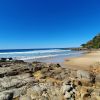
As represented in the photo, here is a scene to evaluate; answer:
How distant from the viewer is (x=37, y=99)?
7668 mm

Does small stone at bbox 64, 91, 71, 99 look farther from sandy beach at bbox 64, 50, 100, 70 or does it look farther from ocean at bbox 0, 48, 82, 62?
ocean at bbox 0, 48, 82, 62

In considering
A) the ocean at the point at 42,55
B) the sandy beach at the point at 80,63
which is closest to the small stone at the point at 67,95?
the sandy beach at the point at 80,63

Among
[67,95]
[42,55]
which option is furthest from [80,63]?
[42,55]

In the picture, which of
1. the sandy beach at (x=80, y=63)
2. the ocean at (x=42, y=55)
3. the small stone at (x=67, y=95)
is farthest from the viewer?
the ocean at (x=42, y=55)

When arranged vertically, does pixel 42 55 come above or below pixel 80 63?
above

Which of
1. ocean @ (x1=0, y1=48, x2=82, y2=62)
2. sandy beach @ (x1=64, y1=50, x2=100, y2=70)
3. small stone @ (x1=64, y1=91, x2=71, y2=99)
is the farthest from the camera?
ocean @ (x1=0, y1=48, x2=82, y2=62)

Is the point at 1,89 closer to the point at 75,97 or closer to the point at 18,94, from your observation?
the point at 18,94

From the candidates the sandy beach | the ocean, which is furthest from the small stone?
the ocean

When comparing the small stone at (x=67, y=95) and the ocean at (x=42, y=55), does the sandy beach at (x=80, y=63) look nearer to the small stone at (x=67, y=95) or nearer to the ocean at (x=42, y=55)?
the ocean at (x=42, y=55)

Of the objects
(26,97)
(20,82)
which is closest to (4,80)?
(20,82)

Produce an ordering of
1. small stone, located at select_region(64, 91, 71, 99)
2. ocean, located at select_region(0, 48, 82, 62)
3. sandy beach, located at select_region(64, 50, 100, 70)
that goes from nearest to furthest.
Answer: small stone, located at select_region(64, 91, 71, 99) → sandy beach, located at select_region(64, 50, 100, 70) → ocean, located at select_region(0, 48, 82, 62)

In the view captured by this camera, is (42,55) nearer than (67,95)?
No

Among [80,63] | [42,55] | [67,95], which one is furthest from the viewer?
[42,55]

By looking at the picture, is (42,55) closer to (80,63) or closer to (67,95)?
(80,63)
